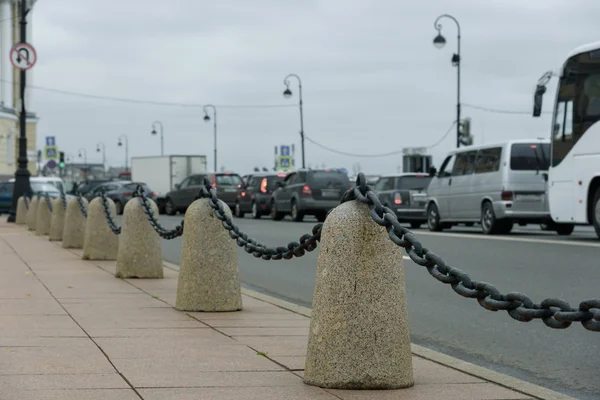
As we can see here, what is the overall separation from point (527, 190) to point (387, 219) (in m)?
17.9

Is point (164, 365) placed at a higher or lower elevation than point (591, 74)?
lower

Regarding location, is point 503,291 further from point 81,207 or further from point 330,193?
point 330,193

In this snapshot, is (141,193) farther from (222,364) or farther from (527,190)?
(527,190)

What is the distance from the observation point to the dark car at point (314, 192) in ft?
111

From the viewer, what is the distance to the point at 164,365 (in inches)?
243

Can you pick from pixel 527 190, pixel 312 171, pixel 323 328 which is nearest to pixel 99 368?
pixel 323 328

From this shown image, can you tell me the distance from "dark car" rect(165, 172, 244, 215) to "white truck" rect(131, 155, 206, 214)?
32.3 feet

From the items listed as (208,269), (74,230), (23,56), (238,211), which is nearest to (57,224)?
(74,230)

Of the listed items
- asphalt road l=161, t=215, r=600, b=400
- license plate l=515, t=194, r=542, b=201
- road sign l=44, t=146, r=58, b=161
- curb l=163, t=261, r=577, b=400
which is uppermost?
road sign l=44, t=146, r=58, b=161

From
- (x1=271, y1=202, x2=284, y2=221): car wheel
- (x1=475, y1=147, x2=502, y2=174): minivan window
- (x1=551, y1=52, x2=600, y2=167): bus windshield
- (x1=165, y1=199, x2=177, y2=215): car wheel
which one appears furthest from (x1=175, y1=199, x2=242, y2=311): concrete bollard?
(x1=165, y1=199, x2=177, y2=215): car wheel

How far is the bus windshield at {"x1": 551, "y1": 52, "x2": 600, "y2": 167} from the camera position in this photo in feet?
65.3

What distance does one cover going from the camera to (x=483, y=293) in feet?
16.4

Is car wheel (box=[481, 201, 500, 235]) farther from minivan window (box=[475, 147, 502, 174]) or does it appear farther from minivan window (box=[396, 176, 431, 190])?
minivan window (box=[396, 176, 431, 190])

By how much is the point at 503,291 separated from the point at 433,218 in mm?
15019
